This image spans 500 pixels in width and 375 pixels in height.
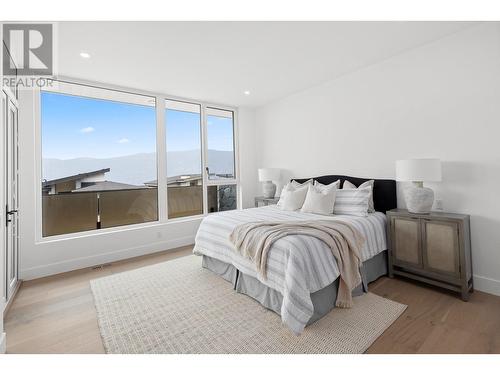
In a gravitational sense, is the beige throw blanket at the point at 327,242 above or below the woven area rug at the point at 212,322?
above

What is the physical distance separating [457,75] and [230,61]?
255cm

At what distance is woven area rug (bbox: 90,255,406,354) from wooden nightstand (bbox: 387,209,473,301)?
24.0 inches

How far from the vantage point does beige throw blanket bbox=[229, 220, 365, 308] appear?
82.0 inches

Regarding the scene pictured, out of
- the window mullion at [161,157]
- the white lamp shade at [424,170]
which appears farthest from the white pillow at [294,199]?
the window mullion at [161,157]

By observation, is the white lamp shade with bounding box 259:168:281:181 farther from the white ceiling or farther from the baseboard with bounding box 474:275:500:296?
the baseboard with bounding box 474:275:500:296

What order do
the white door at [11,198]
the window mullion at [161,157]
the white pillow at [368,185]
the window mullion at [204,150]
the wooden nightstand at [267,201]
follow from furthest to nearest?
the window mullion at [204,150]
the wooden nightstand at [267,201]
the window mullion at [161,157]
the white pillow at [368,185]
the white door at [11,198]

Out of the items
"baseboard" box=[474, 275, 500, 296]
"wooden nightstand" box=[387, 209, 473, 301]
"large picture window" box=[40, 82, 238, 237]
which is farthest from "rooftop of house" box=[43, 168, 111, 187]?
"baseboard" box=[474, 275, 500, 296]

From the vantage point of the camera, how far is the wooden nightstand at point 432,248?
2.29m

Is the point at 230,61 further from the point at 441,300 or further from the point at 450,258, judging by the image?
the point at 441,300

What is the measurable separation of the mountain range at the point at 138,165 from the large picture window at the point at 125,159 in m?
0.01

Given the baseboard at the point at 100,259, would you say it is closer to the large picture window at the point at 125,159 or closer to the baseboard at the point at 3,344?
the large picture window at the point at 125,159

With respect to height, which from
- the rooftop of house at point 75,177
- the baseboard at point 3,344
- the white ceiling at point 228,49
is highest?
the white ceiling at point 228,49

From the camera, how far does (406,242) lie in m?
2.63
